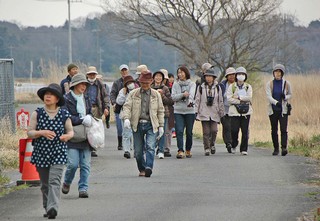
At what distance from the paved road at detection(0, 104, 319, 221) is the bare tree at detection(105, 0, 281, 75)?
20370 mm

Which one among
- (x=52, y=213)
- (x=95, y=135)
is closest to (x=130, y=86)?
(x=95, y=135)

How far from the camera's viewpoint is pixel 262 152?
2050 centimetres

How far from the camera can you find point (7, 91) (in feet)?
79.7

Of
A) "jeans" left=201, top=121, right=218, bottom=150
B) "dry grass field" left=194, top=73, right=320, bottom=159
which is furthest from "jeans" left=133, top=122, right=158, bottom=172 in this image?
"dry grass field" left=194, top=73, right=320, bottom=159

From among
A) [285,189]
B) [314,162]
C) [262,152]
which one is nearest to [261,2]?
[262,152]

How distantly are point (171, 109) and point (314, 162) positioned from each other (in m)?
3.25

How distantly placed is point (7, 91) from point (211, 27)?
51.2ft

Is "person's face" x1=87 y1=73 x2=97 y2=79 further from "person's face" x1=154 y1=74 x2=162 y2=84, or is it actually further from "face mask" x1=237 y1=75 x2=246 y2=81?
"face mask" x1=237 y1=75 x2=246 y2=81

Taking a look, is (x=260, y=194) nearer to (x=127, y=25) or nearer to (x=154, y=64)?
(x=127, y=25)

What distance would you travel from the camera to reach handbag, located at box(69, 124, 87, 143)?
41.0ft

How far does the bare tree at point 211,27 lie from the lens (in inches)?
1506

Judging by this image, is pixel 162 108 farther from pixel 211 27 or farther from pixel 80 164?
pixel 211 27

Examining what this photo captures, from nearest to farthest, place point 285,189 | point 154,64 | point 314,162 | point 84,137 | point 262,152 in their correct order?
1. point 84,137
2. point 285,189
3. point 314,162
4. point 262,152
5. point 154,64

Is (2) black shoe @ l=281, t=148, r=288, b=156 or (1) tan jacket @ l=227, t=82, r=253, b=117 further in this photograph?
(1) tan jacket @ l=227, t=82, r=253, b=117
